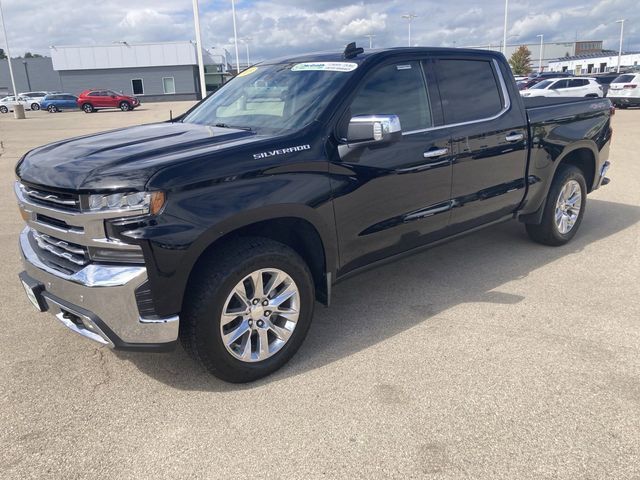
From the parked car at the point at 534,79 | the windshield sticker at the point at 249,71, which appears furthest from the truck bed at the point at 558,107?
the parked car at the point at 534,79

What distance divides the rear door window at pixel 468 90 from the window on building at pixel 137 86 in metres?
58.2

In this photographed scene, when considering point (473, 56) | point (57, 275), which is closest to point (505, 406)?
point (57, 275)

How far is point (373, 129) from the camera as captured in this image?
130 inches

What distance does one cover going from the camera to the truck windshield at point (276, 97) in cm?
360

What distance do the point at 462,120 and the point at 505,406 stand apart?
2.28m

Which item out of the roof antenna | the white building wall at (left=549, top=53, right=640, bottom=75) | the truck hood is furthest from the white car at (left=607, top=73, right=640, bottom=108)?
the white building wall at (left=549, top=53, right=640, bottom=75)

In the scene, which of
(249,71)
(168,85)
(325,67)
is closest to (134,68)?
(168,85)

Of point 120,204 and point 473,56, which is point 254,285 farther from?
point 473,56

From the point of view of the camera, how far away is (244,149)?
121 inches

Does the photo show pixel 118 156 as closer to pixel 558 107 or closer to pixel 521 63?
pixel 558 107

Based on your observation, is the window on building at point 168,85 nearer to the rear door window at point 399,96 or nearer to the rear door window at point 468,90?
the rear door window at point 468,90

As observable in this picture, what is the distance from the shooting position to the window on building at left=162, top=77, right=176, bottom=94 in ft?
187

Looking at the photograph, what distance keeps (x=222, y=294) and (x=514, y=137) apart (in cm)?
304

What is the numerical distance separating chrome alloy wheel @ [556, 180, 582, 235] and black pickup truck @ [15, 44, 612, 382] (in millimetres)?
939
